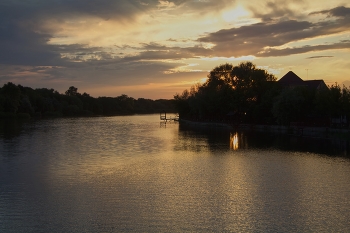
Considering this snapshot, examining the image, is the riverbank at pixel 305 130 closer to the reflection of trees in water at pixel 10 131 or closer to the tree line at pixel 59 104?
the reflection of trees in water at pixel 10 131

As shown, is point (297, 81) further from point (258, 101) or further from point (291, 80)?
point (258, 101)

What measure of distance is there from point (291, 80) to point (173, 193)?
59816 mm

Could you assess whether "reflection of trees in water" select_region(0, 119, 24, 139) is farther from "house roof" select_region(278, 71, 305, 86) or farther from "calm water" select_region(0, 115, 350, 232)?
"house roof" select_region(278, 71, 305, 86)

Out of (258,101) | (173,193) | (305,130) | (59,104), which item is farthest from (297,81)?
(59,104)

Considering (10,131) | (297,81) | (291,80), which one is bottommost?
(10,131)

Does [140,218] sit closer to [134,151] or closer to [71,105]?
[134,151]

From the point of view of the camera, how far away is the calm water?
9992 mm

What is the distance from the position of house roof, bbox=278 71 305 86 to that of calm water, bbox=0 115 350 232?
47109mm

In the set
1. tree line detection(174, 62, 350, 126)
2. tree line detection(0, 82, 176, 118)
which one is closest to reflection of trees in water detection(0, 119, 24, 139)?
tree line detection(174, 62, 350, 126)

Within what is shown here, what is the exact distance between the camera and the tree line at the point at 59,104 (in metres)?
85.8

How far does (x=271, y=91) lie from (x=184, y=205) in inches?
1652

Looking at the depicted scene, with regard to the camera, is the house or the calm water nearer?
the calm water

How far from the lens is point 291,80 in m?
68.5

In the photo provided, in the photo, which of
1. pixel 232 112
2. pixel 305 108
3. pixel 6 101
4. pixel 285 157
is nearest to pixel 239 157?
pixel 285 157
